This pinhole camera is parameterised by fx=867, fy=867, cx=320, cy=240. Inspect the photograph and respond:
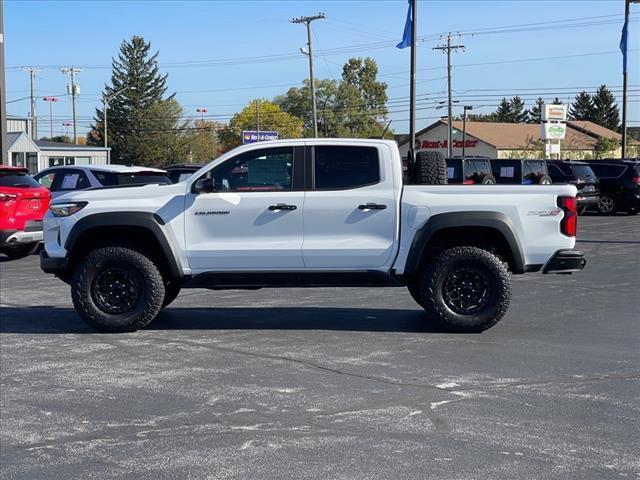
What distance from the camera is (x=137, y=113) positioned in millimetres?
104438

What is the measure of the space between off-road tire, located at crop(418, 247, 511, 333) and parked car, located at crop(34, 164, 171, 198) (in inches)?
320

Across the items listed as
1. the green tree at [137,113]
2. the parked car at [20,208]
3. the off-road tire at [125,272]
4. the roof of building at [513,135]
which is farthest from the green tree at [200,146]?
the off-road tire at [125,272]

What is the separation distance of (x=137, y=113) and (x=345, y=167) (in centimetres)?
9891

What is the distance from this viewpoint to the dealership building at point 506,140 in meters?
78.1

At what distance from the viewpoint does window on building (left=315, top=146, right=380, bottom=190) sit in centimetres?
908

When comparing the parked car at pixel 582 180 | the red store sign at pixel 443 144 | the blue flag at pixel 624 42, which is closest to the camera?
the parked car at pixel 582 180

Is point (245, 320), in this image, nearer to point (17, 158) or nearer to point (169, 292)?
point (169, 292)

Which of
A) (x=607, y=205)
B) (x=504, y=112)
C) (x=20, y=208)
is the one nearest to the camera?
(x=20, y=208)

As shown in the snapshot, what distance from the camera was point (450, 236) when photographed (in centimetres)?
907

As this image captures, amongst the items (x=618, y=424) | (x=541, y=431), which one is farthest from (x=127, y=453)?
(x=618, y=424)

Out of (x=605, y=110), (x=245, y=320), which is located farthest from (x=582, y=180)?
(x=605, y=110)

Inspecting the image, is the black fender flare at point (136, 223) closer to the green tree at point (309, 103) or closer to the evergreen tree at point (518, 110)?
the green tree at point (309, 103)

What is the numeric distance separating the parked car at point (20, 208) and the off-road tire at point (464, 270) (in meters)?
9.36

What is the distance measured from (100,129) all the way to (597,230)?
3421 inches
